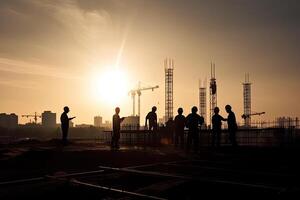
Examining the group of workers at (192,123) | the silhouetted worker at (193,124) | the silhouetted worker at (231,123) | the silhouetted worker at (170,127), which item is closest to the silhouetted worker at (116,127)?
the group of workers at (192,123)

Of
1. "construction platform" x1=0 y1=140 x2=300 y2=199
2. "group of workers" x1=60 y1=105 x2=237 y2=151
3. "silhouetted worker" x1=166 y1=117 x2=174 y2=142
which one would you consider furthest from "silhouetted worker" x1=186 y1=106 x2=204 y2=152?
"construction platform" x1=0 y1=140 x2=300 y2=199

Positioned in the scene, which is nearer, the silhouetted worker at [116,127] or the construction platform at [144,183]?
the construction platform at [144,183]

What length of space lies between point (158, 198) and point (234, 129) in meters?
12.8

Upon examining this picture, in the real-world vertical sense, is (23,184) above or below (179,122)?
below

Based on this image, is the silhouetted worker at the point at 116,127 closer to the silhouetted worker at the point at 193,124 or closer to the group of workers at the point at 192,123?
the group of workers at the point at 192,123

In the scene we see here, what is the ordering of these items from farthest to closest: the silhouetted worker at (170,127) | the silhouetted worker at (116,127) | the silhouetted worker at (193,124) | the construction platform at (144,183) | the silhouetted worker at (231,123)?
the silhouetted worker at (170,127) → the silhouetted worker at (116,127) → the silhouetted worker at (193,124) → the silhouetted worker at (231,123) → the construction platform at (144,183)

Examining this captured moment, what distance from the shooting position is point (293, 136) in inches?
984

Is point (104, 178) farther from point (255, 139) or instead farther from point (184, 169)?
point (255, 139)

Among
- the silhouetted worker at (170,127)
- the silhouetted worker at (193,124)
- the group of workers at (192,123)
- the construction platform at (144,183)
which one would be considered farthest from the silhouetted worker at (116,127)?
the construction platform at (144,183)

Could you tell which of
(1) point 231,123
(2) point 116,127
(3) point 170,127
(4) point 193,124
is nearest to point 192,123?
(4) point 193,124

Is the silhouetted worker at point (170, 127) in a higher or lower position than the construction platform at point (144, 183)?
higher

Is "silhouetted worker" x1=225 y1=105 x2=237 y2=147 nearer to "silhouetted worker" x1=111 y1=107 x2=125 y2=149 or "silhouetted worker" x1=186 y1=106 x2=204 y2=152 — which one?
"silhouetted worker" x1=186 y1=106 x2=204 y2=152

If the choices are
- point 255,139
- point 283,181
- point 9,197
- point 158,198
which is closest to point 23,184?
point 9,197

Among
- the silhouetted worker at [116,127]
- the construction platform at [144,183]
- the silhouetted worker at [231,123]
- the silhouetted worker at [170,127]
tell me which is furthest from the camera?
the silhouetted worker at [170,127]
